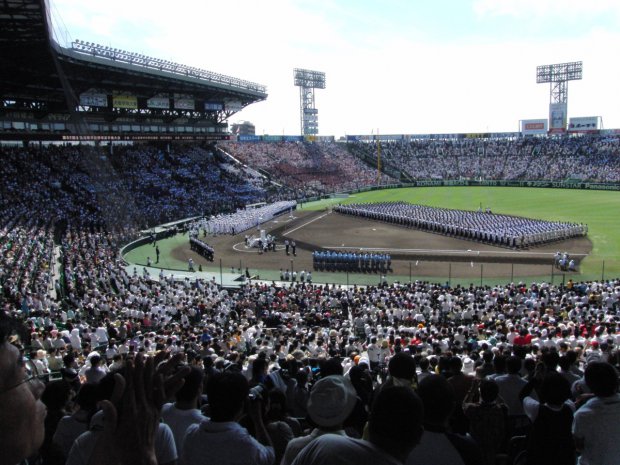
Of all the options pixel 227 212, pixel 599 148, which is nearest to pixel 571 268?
pixel 227 212

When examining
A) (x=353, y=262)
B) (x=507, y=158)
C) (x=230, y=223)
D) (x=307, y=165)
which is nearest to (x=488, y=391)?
(x=353, y=262)

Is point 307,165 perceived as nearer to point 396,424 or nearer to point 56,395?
point 56,395

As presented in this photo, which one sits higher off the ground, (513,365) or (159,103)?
(159,103)

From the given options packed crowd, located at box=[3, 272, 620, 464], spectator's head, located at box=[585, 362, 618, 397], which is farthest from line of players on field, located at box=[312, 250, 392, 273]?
spectator's head, located at box=[585, 362, 618, 397]

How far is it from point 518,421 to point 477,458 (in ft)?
9.67

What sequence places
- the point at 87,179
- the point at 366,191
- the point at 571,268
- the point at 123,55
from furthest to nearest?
the point at 366,191 → the point at 87,179 → the point at 123,55 → the point at 571,268

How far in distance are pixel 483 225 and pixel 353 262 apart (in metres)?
13.0

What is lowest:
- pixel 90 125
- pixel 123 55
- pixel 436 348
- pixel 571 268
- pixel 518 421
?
pixel 571 268

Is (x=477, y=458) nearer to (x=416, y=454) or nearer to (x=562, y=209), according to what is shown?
(x=416, y=454)

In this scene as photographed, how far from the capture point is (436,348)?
11.4 m

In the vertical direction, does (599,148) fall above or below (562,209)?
above

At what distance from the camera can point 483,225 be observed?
132 ft

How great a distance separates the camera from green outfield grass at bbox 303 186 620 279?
33.5 m

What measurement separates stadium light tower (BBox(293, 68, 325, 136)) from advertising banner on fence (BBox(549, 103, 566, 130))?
41357mm
